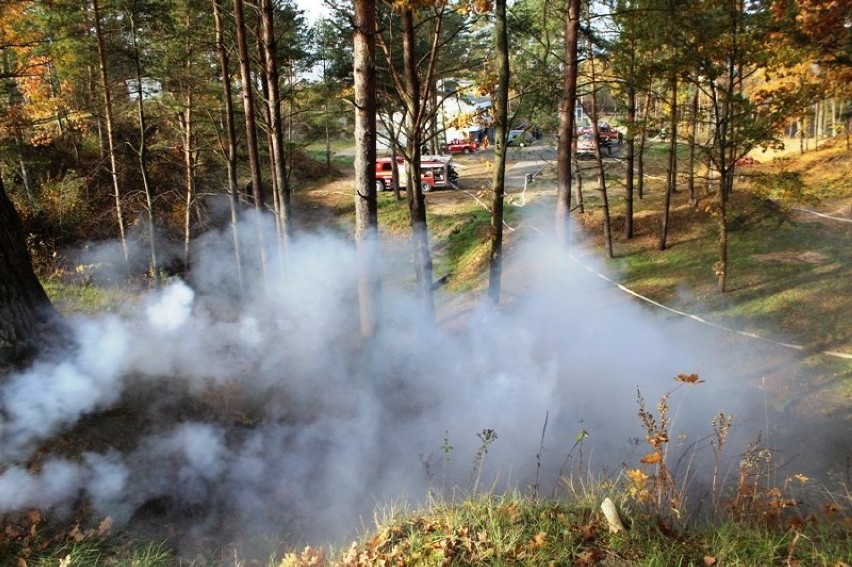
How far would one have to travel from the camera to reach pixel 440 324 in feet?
43.7

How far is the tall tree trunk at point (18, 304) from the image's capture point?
5.88 m

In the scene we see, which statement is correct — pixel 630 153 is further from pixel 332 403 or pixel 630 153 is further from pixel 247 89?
pixel 332 403

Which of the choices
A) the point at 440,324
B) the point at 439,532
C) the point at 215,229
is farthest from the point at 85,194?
the point at 439,532

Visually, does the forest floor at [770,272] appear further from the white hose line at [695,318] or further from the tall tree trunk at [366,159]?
the tall tree trunk at [366,159]

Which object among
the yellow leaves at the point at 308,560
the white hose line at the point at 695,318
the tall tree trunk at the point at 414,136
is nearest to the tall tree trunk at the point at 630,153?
the white hose line at the point at 695,318

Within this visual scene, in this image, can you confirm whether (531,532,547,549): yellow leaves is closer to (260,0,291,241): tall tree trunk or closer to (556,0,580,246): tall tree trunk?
(556,0,580,246): tall tree trunk

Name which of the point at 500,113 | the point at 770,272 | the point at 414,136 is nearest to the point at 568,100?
the point at 500,113

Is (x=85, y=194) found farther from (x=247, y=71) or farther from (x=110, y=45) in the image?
(x=247, y=71)

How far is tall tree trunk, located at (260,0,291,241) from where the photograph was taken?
1080 cm

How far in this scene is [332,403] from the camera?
9.03m

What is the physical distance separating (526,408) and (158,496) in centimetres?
590

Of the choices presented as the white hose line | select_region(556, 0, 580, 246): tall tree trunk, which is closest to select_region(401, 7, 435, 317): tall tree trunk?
the white hose line

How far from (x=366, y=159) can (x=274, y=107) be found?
4629 mm

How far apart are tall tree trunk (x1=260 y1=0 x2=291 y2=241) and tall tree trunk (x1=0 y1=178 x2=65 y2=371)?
628 centimetres
